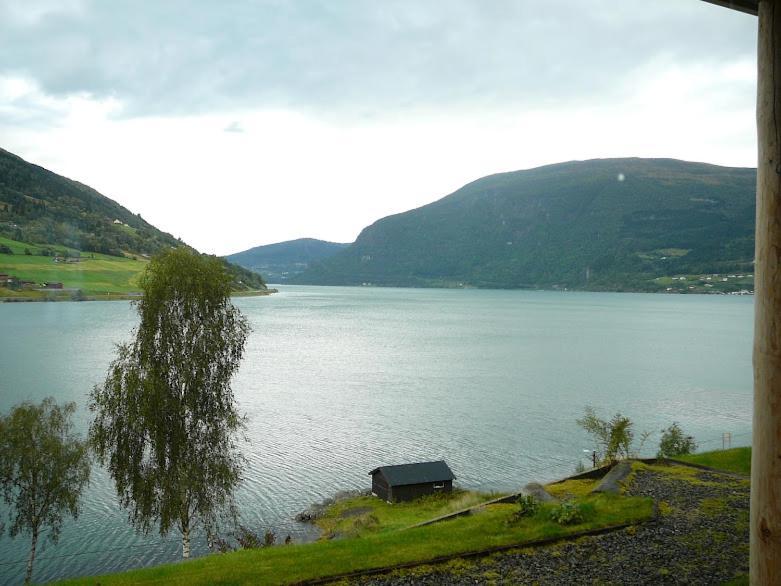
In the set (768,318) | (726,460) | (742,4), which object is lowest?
(726,460)

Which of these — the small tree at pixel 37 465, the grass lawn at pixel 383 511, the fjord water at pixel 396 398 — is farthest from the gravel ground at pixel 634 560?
the fjord water at pixel 396 398

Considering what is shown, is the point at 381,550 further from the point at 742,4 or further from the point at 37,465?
the point at 37,465

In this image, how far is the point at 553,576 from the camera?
1067 centimetres

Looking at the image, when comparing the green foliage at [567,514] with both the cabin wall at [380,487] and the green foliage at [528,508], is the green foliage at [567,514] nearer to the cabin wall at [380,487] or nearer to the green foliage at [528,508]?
the green foliage at [528,508]

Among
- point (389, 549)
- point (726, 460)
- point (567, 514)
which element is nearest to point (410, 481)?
point (726, 460)

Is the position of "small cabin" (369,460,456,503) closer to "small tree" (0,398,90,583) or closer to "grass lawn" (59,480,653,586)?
"small tree" (0,398,90,583)

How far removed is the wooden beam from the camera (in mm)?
4316

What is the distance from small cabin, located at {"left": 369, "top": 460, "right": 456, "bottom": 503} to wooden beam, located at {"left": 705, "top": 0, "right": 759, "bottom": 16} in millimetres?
32827

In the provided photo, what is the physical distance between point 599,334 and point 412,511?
10809cm

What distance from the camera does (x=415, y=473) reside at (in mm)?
35938

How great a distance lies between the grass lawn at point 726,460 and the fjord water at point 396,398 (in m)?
15.6

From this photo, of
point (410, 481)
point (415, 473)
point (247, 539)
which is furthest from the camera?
point (415, 473)

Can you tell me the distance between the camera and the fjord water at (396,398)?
3491 centimetres

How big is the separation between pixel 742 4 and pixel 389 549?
11510 mm
